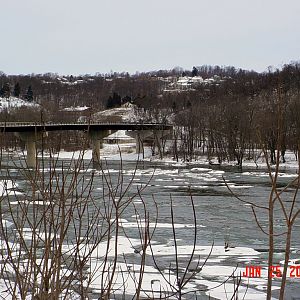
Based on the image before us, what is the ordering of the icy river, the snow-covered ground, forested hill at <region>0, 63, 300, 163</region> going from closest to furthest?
the snow-covered ground, the icy river, forested hill at <region>0, 63, 300, 163</region>

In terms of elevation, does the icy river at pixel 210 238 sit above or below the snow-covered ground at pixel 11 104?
below

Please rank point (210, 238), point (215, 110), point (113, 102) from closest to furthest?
1. point (210, 238)
2. point (215, 110)
3. point (113, 102)

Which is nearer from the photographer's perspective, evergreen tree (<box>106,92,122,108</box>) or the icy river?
the icy river

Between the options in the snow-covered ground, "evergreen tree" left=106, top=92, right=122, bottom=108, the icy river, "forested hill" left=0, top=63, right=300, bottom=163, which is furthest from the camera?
"evergreen tree" left=106, top=92, right=122, bottom=108

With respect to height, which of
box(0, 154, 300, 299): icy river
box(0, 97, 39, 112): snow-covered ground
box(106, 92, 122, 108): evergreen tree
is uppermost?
box(106, 92, 122, 108): evergreen tree

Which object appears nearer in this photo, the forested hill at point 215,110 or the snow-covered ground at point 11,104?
the snow-covered ground at point 11,104

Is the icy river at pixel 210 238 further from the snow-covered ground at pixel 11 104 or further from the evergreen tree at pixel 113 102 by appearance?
the evergreen tree at pixel 113 102

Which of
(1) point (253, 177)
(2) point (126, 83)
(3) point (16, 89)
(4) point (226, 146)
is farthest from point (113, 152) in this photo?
(2) point (126, 83)

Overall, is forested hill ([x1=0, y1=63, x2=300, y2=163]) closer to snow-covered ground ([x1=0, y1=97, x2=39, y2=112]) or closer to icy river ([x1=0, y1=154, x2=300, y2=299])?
snow-covered ground ([x1=0, y1=97, x2=39, y2=112])

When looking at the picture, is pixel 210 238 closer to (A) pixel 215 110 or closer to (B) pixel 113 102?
(A) pixel 215 110

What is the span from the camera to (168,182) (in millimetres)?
36312

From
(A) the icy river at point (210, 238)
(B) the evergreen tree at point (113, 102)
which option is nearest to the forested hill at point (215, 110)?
(B) the evergreen tree at point (113, 102)

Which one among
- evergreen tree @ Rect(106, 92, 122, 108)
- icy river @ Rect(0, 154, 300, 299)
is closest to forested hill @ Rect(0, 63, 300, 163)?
evergreen tree @ Rect(106, 92, 122, 108)

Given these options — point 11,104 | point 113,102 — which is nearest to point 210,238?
point 11,104
